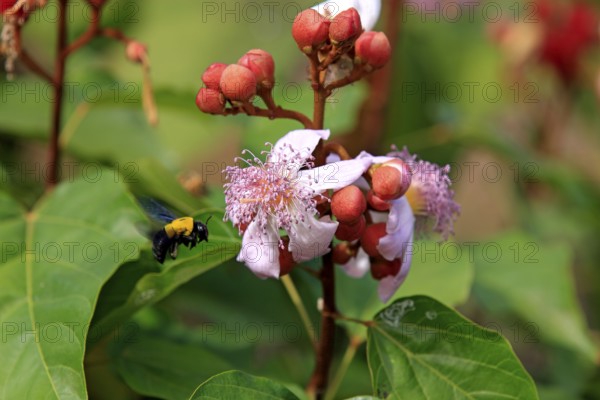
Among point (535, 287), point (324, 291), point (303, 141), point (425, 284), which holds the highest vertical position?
point (303, 141)

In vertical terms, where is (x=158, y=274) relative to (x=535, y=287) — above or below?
above

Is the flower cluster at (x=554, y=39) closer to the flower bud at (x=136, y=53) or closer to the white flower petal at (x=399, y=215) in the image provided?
the flower bud at (x=136, y=53)

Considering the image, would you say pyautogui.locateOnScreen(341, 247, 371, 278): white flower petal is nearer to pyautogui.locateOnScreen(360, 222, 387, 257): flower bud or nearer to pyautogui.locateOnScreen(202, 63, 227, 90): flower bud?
pyautogui.locateOnScreen(360, 222, 387, 257): flower bud

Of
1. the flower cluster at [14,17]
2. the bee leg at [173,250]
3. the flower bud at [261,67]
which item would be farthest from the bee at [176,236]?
the flower cluster at [14,17]

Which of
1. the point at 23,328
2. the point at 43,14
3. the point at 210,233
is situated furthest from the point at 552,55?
the point at 23,328

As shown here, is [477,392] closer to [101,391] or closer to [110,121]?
[101,391]

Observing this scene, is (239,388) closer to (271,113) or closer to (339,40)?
(271,113)

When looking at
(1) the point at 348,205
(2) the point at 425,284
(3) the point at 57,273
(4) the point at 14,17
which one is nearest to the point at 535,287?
(2) the point at 425,284
